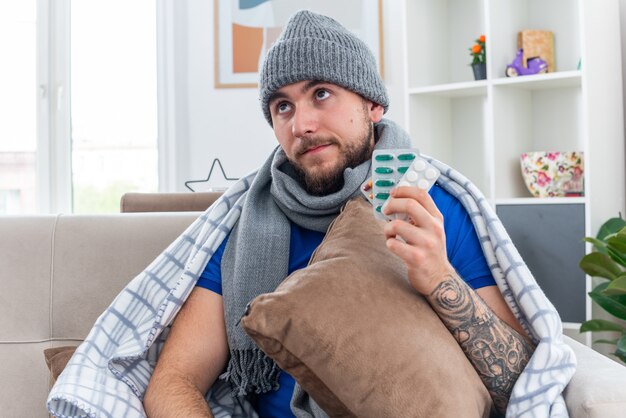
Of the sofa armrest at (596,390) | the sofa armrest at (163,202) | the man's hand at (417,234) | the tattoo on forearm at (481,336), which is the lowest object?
the sofa armrest at (596,390)

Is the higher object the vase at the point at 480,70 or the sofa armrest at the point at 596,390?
the vase at the point at 480,70

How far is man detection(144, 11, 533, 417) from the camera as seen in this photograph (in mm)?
1375

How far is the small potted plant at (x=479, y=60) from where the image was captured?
2.95 meters

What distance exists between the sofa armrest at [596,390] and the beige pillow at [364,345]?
0.12 metres

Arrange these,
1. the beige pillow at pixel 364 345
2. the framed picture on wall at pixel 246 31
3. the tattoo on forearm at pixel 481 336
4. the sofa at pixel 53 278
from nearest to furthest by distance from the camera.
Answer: the beige pillow at pixel 364 345, the tattoo on forearm at pixel 481 336, the sofa at pixel 53 278, the framed picture on wall at pixel 246 31

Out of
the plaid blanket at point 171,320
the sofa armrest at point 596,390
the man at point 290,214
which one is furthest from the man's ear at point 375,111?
the sofa armrest at point 596,390

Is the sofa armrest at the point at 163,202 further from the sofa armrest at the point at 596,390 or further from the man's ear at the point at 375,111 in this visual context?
the sofa armrest at the point at 596,390

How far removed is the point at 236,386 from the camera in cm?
142

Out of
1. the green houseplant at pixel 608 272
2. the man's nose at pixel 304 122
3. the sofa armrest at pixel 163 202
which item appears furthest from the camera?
the green houseplant at pixel 608 272

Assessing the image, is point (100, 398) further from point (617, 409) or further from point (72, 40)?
point (72, 40)

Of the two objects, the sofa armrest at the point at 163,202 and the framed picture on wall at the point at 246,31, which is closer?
the sofa armrest at the point at 163,202

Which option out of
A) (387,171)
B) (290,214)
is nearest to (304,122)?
(290,214)

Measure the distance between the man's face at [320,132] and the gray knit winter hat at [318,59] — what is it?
0.02 m

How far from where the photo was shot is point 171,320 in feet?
4.77
